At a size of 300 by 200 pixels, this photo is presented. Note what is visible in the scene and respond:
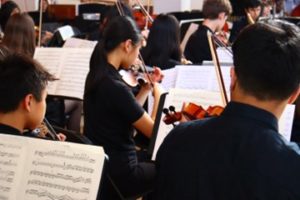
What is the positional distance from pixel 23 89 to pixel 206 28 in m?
2.35

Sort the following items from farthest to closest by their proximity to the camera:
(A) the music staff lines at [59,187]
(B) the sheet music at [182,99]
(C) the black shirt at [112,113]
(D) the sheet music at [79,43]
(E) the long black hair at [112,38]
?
(D) the sheet music at [79,43]
(E) the long black hair at [112,38]
(C) the black shirt at [112,113]
(B) the sheet music at [182,99]
(A) the music staff lines at [59,187]

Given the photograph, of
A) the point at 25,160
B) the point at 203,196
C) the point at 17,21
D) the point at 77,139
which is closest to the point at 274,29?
the point at 203,196

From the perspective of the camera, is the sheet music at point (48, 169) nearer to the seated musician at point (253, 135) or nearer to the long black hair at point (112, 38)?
the seated musician at point (253, 135)

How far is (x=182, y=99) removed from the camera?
1.99 metres

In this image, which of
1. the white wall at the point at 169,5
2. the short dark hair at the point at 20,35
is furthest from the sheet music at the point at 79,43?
the white wall at the point at 169,5

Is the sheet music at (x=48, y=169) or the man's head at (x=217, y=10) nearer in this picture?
the sheet music at (x=48, y=169)

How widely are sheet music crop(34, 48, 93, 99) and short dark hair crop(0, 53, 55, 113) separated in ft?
3.12

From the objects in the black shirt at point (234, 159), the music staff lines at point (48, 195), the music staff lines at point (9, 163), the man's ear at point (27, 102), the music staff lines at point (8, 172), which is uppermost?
the black shirt at point (234, 159)

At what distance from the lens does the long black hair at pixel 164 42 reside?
3615mm

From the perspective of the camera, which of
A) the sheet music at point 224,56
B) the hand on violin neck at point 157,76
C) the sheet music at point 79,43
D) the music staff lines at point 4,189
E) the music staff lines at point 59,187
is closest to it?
the music staff lines at point 59,187

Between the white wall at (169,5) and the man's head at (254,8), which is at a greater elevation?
the man's head at (254,8)

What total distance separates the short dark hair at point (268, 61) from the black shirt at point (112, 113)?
1080 millimetres

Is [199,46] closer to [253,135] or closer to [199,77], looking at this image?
[199,77]

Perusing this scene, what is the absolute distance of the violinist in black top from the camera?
7.06ft
